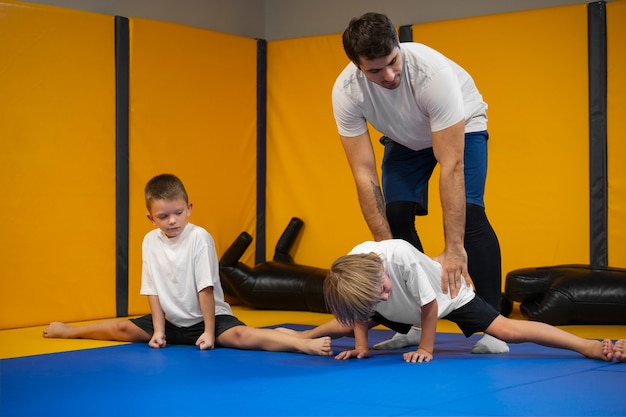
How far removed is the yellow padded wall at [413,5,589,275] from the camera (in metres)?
5.36

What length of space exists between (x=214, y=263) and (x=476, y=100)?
51.0 inches

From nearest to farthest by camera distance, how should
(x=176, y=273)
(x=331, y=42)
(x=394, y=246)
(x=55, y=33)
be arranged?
(x=394, y=246), (x=176, y=273), (x=55, y=33), (x=331, y=42)

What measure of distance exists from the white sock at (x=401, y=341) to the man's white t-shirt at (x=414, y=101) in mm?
788

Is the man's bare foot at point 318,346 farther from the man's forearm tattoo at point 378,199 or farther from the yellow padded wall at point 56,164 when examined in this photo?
the yellow padded wall at point 56,164

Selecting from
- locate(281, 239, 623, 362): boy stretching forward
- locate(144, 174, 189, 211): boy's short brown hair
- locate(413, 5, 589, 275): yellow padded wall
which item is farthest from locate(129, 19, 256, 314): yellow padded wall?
locate(281, 239, 623, 362): boy stretching forward

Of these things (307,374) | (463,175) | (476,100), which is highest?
(476,100)

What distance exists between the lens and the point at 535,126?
17.9 ft

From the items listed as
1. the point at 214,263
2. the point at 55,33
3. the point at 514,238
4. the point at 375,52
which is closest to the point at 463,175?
the point at 375,52

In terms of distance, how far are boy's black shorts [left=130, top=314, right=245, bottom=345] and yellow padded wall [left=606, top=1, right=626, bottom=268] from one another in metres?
2.56

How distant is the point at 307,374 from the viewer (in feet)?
9.64

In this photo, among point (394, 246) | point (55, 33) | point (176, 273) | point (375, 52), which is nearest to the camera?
point (375, 52)

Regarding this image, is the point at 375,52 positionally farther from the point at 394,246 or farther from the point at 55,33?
the point at 55,33

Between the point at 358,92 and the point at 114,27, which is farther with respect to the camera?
the point at 114,27

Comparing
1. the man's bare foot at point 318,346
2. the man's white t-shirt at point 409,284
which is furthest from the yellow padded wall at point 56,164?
the man's white t-shirt at point 409,284
